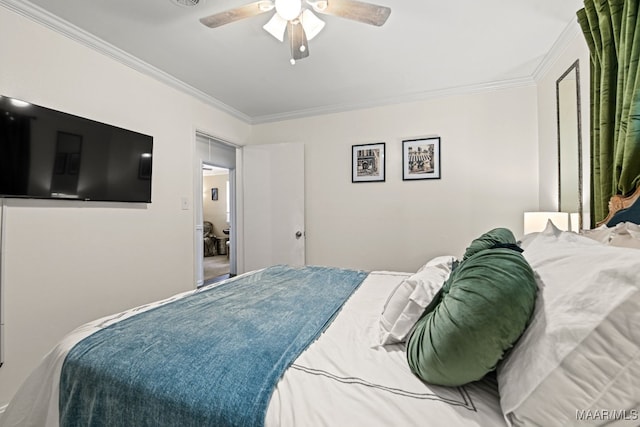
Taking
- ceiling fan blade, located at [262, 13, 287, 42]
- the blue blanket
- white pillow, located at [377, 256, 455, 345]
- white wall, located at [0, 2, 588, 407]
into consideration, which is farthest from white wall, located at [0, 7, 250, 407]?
white pillow, located at [377, 256, 455, 345]

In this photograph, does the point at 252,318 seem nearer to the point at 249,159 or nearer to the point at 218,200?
the point at 249,159

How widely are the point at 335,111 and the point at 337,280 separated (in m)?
2.32

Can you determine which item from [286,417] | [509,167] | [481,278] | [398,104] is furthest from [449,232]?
[286,417]

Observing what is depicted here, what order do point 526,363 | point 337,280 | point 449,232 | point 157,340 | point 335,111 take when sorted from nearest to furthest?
point 526,363 < point 157,340 < point 337,280 < point 449,232 < point 335,111

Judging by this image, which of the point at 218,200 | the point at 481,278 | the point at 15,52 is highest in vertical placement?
the point at 15,52

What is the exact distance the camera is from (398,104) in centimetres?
312

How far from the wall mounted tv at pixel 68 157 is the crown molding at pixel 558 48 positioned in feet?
11.5

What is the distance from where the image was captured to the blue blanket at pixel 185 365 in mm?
744

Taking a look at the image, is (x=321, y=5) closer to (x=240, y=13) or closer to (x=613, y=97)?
(x=240, y=13)

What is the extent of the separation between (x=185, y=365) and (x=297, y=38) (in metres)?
1.84

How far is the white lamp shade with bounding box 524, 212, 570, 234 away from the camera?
1953 millimetres

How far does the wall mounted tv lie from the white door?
1.44m

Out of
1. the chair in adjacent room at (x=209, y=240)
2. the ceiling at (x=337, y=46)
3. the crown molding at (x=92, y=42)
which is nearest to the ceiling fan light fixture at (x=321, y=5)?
the ceiling at (x=337, y=46)

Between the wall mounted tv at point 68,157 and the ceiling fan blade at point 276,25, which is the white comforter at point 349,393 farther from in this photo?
the ceiling fan blade at point 276,25
